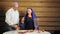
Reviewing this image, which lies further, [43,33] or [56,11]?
[56,11]

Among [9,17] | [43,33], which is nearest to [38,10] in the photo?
[9,17]

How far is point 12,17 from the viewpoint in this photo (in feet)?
16.5

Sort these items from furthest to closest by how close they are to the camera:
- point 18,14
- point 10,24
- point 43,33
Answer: point 18,14
point 10,24
point 43,33

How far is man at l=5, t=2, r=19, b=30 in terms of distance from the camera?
497 centimetres

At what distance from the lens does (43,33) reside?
12.0 feet

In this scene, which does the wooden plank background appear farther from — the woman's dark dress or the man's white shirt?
the woman's dark dress

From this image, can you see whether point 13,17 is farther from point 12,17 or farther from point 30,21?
point 30,21

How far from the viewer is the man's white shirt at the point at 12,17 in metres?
5.00

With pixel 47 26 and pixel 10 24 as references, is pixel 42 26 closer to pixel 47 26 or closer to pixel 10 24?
pixel 47 26

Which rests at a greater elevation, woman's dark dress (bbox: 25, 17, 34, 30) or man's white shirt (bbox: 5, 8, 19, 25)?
man's white shirt (bbox: 5, 8, 19, 25)

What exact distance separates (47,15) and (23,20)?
861 mm

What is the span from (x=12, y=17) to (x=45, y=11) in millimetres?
1147

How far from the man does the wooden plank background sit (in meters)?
0.31

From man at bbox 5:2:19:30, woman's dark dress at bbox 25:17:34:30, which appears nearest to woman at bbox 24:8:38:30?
woman's dark dress at bbox 25:17:34:30
